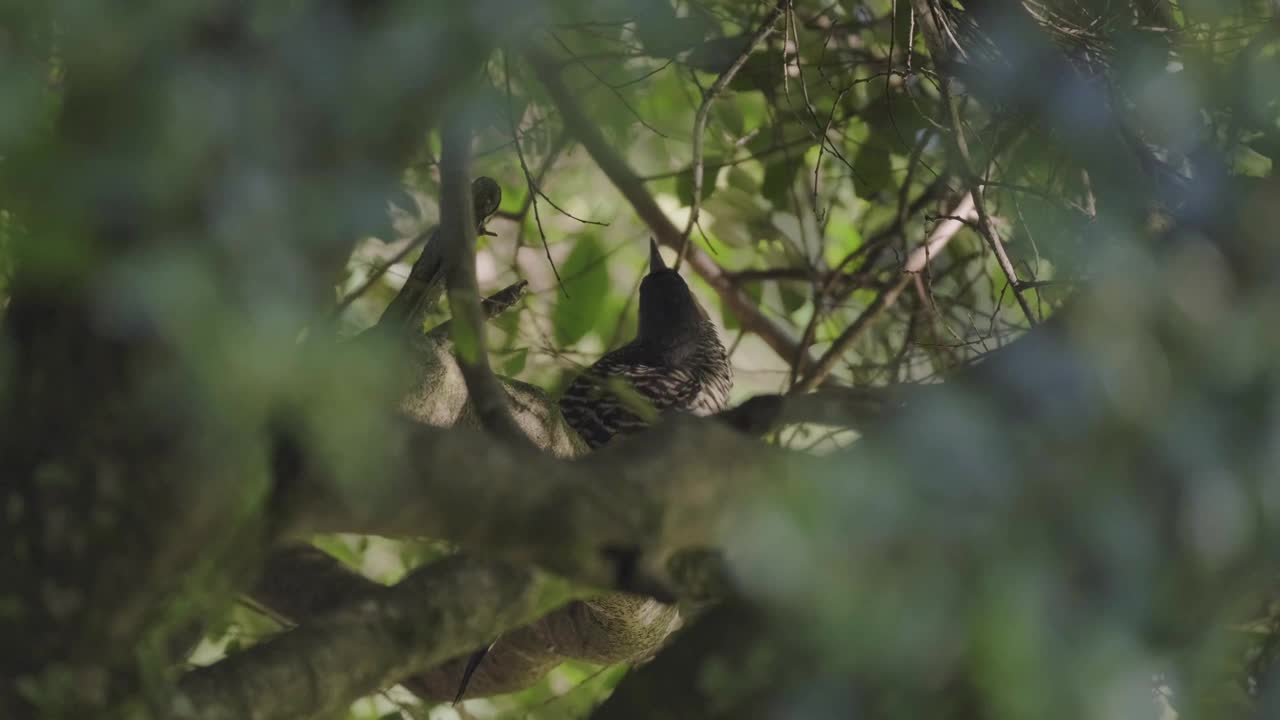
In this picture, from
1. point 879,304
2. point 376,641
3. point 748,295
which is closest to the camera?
point 376,641

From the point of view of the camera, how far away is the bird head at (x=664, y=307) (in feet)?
9.47

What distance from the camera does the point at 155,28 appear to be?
1.67 ft

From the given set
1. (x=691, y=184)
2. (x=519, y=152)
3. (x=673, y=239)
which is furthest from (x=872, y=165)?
(x=519, y=152)

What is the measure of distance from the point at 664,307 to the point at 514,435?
1942 millimetres

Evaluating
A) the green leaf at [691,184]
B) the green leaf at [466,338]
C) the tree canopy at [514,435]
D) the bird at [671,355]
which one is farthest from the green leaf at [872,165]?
the green leaf at [466,338]

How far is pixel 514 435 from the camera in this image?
0.98 meters

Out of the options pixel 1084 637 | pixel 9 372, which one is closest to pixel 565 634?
pixel 9 372

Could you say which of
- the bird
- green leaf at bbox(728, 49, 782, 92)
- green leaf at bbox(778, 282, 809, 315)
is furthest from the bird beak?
green leaf at bbox(728, 49, 782, 92)

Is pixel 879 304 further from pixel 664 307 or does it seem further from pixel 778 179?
pixel 664 307

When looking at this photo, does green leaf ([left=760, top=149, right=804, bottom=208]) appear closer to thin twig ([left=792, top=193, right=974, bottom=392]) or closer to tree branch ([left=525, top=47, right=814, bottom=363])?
tree branch ([left=525, top=47, right=814, bottom=363])

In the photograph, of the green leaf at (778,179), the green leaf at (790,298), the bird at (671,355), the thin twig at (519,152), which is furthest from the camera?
the bird at (671,355)

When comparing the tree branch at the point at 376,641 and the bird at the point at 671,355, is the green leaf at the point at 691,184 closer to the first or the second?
the bird at the point at 671,355

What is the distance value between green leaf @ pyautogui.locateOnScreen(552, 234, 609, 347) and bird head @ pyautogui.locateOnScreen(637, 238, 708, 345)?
0.44 metres

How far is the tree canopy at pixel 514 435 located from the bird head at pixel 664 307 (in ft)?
4.80
